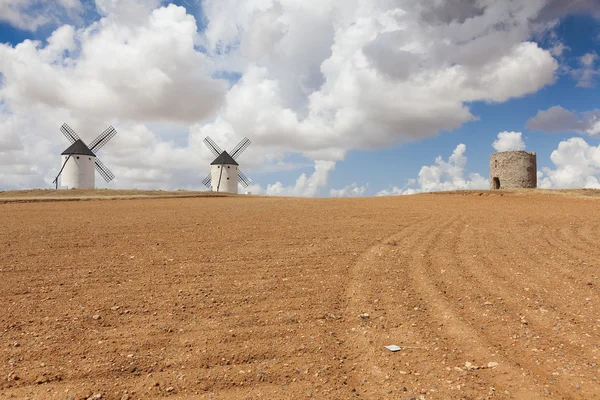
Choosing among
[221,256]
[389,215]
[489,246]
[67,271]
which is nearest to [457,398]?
[221,256]

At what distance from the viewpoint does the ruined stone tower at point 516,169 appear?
118ft

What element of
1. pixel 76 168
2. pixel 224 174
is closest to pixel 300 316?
pixel 76 168

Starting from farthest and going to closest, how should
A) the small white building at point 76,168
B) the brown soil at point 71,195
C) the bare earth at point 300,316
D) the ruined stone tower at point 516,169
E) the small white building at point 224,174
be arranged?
the small white building at point 224,174, the small white building at point 76,168, the ruined stone tower at point 516,169, the brown soil at point 71,195, the bare earth at point 300,316

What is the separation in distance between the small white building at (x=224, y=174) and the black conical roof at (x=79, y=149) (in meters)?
15.9

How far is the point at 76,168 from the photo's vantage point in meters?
51.2

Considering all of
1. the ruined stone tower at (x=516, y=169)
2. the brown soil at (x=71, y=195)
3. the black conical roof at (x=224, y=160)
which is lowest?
the brown soil at (x=71, y=195)

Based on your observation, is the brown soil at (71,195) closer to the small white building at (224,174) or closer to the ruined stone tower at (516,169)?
the small white building at (224,174)

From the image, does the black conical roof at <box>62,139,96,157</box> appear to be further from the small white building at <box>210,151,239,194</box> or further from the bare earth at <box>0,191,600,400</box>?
the bare earth at <box>0,191,600,400</box>

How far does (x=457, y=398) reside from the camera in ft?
13.7

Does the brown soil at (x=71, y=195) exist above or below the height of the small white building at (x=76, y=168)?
below

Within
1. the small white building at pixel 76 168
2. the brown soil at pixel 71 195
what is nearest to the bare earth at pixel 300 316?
the brown soil at pixel 71 195

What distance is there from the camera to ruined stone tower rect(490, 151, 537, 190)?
3606cm

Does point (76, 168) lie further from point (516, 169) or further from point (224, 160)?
point (516, 169)

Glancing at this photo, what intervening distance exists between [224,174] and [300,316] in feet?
182
